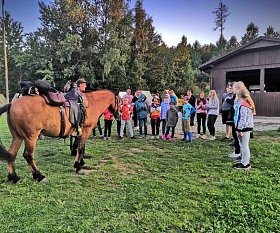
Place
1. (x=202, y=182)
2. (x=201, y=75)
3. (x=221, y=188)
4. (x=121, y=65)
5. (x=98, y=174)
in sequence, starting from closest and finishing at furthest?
(x=221, y=188)
(x=202, y=182)
(x=98, y=174)
(x=121, y=65)
(x=201, y=75)

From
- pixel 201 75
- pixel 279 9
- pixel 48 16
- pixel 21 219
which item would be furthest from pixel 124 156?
pixel 201 75

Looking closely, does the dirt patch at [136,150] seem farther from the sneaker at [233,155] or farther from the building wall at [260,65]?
the building wall at [260,65]

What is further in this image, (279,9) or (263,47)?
(279,9)

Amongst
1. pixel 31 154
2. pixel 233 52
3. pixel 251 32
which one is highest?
pixel 251 32

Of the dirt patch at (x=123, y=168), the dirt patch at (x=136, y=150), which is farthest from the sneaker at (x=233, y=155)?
the dirt patch at (x=123, y=168)

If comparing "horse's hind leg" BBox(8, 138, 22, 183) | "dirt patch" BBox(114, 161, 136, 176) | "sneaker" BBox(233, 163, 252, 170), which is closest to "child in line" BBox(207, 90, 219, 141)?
"sneaker" BBox(233, 163, 252, 170)

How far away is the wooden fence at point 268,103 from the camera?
16.7m

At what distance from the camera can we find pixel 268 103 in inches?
671

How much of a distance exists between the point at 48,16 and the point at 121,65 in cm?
1124

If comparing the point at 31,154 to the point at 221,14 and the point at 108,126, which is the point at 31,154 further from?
the point at 221,14

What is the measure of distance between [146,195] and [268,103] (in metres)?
15.9

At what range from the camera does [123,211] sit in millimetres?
3264

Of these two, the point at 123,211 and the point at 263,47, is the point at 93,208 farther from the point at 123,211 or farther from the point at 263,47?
the point at 263,47

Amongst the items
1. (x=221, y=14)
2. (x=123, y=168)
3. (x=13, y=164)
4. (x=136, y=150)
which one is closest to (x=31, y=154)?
(x=13, y=164)
